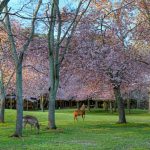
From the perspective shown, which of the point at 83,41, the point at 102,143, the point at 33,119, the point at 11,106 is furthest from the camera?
the point at 11,106

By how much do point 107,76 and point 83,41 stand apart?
324cm

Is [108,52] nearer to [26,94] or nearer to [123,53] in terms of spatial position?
[123,53]

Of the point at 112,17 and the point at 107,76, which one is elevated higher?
the point at 112,17

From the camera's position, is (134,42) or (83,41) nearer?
(83,41)

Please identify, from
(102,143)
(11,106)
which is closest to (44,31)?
(102,143)

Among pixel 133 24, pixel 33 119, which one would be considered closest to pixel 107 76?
pixel 133 24

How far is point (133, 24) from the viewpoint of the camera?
109ft

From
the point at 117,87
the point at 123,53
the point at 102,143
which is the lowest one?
the point at 102,143

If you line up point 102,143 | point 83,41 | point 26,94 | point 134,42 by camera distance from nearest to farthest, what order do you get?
point 102,143
point 83,41
point 134,42
point 26,94

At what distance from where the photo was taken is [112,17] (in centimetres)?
3322

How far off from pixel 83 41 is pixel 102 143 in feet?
45.8

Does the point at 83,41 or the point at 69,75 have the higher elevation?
the point at 83,41

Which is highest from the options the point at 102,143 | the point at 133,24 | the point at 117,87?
the point at 133,24

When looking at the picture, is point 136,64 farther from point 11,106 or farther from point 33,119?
point 11,106
